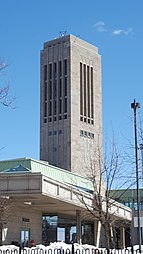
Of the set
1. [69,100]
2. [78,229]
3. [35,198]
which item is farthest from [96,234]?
[69,100]

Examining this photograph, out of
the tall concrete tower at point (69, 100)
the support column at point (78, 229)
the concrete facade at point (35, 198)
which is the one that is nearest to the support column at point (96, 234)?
the concrete facade at point (35, 198)

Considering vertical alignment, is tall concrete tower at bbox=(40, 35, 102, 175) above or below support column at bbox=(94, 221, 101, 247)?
above

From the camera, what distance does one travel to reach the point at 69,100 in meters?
134

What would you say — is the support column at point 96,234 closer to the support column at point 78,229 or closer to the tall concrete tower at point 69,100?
the support column at point 78,229

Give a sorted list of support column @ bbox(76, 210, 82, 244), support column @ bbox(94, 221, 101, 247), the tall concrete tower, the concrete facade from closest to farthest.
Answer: the concrete facade, support column @ bbox(76, 210, 82, 244), support column @ bbox(94, 221, 101, 247), the tall concrete tower

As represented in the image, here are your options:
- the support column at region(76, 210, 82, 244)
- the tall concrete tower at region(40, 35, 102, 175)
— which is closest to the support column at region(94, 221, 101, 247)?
the support column at region(76, 210, 82, 244)

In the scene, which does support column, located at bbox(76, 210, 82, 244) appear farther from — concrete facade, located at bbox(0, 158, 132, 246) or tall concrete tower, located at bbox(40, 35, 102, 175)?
tall concrete tower, located at bbox(40, 35, 102, 175)

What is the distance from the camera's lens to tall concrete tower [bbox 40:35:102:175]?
130m

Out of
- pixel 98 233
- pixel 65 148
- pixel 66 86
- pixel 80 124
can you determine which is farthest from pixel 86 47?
pixel 98 233

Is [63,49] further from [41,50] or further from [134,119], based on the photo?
[134,119]

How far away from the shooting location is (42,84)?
142500 millimetres

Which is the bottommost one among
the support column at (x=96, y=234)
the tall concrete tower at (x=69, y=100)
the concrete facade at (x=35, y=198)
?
the support column at (x=96, y=234)

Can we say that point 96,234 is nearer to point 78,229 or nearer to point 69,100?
point 78,229

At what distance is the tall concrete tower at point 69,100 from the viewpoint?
5124 inches
